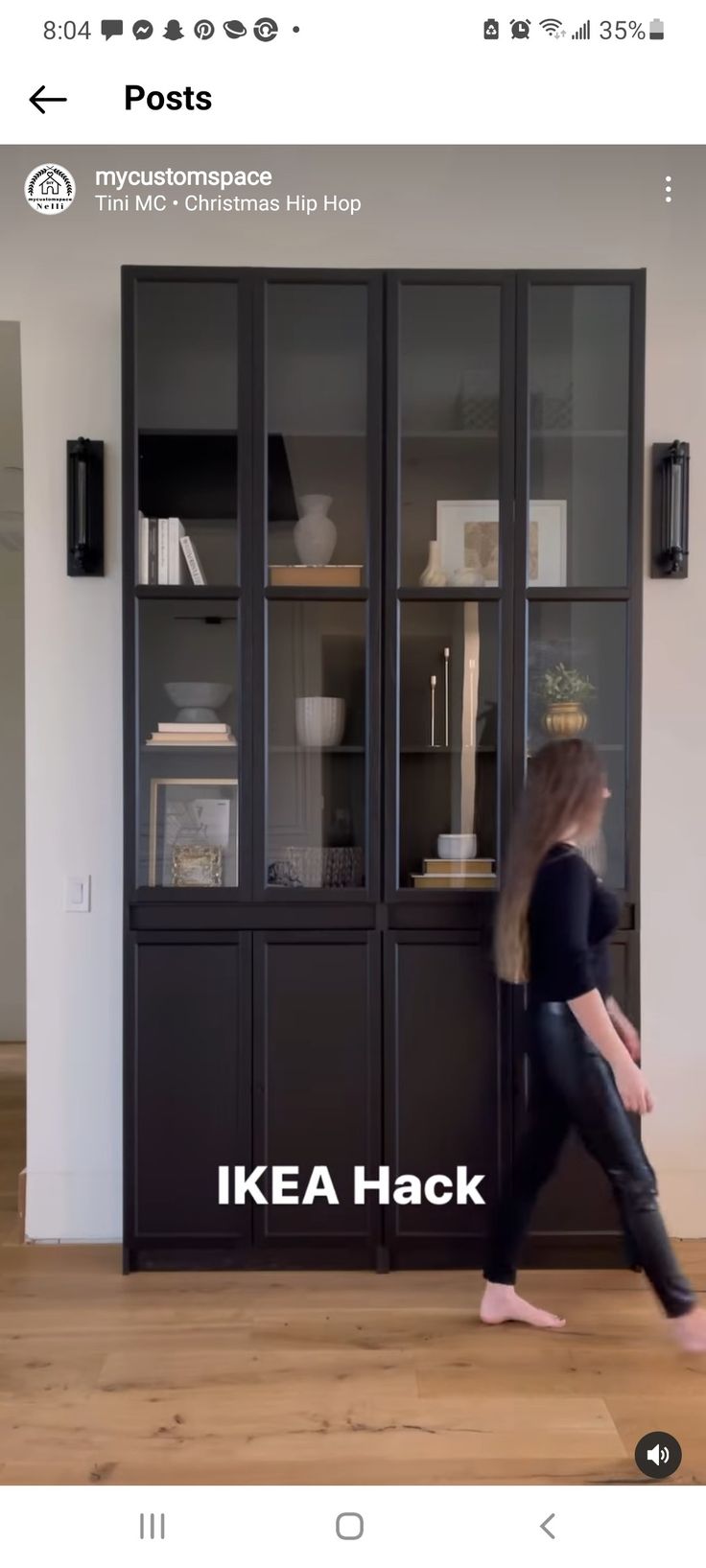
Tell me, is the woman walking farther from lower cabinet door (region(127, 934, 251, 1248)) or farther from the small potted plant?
lower cabinet door (region(127, 934, 251, 1248))

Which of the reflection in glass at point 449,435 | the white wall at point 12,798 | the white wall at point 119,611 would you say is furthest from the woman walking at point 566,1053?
the white wall at point 12,798

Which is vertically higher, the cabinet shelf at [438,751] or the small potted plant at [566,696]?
the small potted plant at [566,696]

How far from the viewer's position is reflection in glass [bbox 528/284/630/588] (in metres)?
2.14

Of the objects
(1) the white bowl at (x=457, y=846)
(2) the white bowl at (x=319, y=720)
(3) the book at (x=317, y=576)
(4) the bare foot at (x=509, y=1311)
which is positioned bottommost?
(4) the bare foot at (x=509, y=1311)

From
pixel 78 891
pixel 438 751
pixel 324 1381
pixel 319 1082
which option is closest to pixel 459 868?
pixel 438 751

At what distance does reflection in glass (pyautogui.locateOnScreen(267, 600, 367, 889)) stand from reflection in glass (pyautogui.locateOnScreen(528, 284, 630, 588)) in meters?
0.43

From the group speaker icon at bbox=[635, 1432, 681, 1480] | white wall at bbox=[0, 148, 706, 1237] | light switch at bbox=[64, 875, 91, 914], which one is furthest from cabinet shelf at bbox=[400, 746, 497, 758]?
speaker icon at bbox=[635, 1432, 681, 1480]

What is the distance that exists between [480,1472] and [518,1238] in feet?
1.81

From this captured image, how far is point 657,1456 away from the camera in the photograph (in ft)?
4.63

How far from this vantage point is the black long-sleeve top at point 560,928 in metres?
1.90

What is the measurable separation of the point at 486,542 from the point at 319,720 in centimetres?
51

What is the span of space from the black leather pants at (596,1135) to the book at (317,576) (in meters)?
0.94

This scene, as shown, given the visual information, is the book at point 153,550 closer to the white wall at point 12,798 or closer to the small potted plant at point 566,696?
the small potted plant at point 566,696
